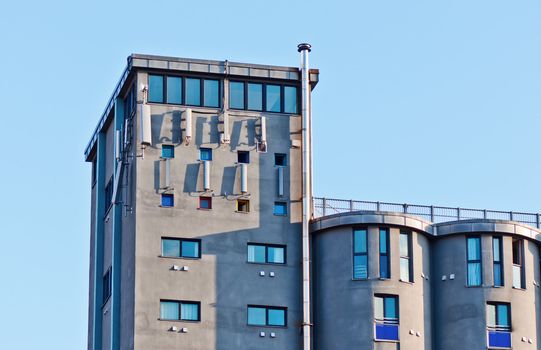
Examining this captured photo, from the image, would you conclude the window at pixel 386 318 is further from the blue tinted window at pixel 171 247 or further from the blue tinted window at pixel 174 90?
the blue tinted window at pixel 174 90

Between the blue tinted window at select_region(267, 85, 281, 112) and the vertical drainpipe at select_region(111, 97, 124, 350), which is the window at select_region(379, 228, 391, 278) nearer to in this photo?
the blue tinted window at select_region(267, 85, 281, 112)

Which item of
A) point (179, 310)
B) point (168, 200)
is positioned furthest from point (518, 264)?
point (168, 200)

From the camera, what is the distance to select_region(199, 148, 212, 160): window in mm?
107938

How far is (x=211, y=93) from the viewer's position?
10956cm

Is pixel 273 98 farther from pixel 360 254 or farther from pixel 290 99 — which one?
pixel 360 254

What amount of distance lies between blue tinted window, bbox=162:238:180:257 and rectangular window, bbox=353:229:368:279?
35.9 ft

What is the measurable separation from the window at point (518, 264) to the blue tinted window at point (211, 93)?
20.9 metres

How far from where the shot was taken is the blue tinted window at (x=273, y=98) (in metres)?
110

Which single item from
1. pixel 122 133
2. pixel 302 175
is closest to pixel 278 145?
pixel 302 175

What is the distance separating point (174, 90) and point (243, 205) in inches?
338

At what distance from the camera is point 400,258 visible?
4195 inches

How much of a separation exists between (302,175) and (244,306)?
945 centimetres

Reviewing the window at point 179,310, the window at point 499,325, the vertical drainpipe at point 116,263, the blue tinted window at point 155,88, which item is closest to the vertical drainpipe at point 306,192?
the window at point 179,310

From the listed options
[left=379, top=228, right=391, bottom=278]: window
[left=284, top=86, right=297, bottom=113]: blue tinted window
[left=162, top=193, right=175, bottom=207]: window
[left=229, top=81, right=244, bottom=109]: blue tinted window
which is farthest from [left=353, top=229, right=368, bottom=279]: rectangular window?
[left=162, top=193, right=175, bottom=207]: window
